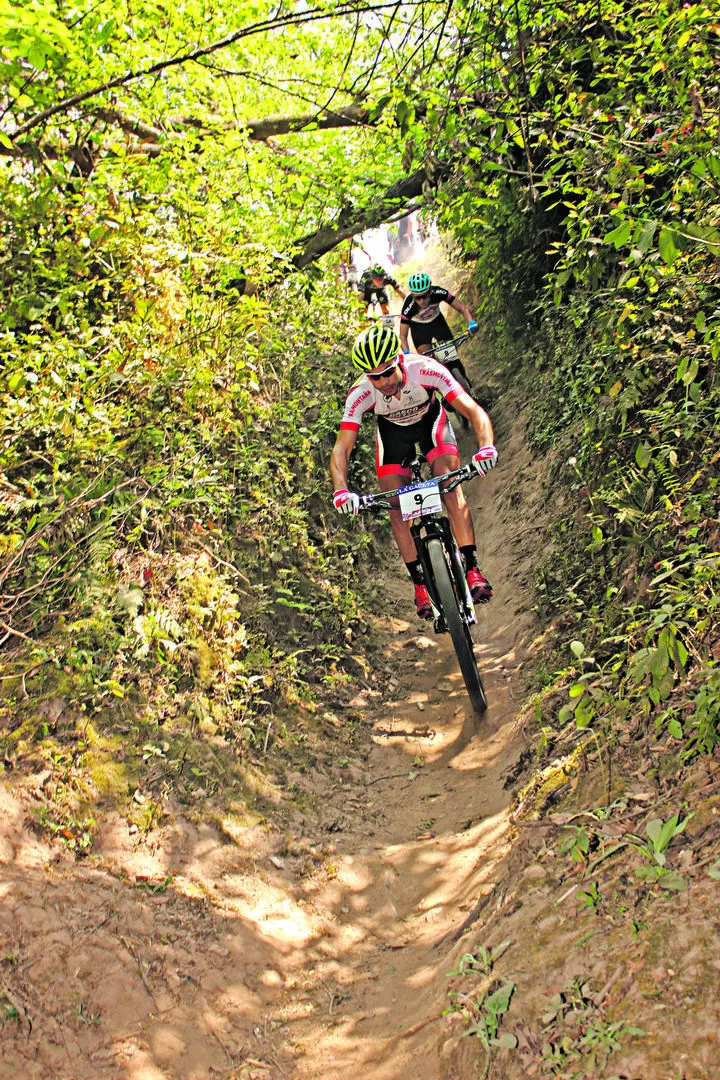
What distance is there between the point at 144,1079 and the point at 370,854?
1966mm

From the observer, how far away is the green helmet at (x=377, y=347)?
5.79m

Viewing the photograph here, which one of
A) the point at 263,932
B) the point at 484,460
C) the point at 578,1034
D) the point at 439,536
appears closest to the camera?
the point at 578,1034

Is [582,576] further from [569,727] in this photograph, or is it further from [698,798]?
[698,798]

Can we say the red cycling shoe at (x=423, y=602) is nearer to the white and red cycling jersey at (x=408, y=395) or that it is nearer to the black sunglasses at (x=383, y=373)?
the white and red cycling jersey at (x=408, y=395)

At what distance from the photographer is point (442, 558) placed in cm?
569

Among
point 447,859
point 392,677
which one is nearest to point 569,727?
point 447,859

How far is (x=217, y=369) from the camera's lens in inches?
289

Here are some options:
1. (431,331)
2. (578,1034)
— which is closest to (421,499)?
(578,1034)

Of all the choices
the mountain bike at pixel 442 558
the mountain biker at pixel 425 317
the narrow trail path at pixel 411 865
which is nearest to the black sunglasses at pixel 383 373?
the mountain bike at pixel 442 558

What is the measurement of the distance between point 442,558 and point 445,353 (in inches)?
204

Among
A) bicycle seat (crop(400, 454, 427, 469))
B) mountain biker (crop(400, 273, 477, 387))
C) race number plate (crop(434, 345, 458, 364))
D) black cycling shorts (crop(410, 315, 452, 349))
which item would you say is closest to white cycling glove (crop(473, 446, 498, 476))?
bicycle seat (crop(400, 454, 427, 469))

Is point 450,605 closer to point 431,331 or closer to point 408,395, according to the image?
point 408,395

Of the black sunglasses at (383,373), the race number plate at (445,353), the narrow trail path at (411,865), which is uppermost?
the black sunglasses at (383,373)

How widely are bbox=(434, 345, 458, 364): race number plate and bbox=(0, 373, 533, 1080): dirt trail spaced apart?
18.9 feet
